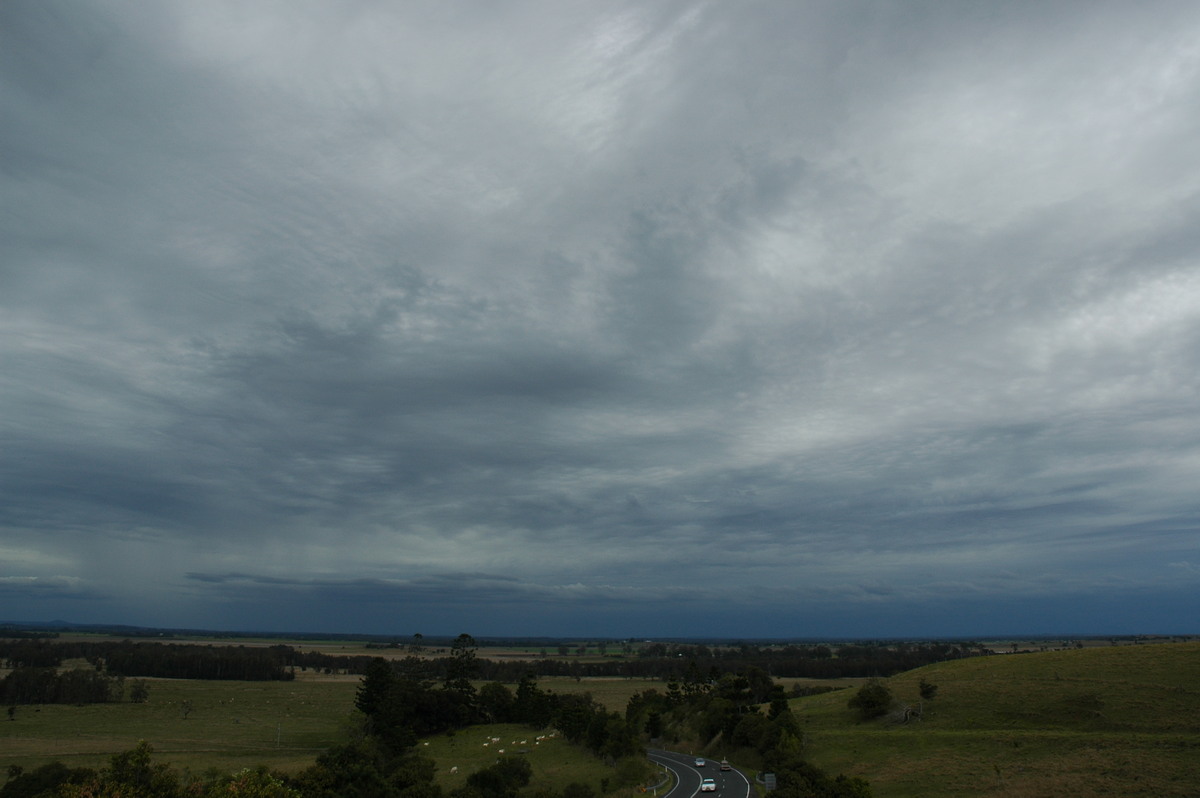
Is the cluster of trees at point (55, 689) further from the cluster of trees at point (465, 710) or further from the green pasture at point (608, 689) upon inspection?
the green pasture at point (608, 689)

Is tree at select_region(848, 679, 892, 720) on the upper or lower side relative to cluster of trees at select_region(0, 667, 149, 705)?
upper

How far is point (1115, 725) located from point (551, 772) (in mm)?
56850

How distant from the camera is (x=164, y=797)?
118 ft

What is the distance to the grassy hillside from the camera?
54.8m

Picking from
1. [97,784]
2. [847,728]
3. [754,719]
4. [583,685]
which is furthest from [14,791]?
[583,685]

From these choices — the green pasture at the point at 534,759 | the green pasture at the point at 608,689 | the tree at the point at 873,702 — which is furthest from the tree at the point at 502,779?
A: the green pasture at the point at 608,689

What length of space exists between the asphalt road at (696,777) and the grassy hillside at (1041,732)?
9.97m

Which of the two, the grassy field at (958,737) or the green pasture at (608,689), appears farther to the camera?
the green pasture at (608,689)

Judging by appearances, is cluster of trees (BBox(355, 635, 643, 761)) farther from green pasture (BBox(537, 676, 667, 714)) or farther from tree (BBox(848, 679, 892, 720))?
tree (BBox(848, 679, 892, 720))

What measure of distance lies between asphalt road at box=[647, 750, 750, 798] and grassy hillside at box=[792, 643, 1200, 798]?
9967 mm

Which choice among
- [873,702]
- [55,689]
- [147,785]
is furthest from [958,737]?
[55,689]

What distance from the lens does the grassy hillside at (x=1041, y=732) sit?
54844mm

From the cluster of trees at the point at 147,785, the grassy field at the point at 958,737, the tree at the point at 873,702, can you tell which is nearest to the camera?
the cluster of trees at the point at 147,785

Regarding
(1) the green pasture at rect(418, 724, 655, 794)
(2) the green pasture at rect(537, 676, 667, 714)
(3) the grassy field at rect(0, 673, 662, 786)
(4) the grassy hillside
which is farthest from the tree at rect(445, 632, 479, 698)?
(4) the grassy hillside
